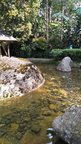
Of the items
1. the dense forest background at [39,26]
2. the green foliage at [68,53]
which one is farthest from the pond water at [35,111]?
the dense forest background at [39,26]

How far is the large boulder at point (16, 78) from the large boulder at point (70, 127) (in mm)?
3865

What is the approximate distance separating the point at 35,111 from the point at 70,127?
2550mm

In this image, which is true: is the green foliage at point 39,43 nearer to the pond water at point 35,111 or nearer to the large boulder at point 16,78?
the pond water at point 35,111

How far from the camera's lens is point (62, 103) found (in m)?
8.45

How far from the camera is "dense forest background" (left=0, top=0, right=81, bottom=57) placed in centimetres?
2056

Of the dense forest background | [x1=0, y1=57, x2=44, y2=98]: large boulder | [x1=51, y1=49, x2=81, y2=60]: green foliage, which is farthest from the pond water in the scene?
the dense forest background

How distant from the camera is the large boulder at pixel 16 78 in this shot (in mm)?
9297

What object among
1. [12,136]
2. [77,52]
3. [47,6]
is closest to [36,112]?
[12,136]

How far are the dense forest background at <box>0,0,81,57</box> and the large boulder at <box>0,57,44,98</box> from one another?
1017 cm

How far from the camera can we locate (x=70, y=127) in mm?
5254

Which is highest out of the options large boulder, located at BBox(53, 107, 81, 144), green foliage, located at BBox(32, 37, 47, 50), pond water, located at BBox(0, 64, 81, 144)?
large boulder, located at BBox(53, 107, 81, 144)

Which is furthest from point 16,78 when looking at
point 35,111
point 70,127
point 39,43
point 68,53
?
point 39,43

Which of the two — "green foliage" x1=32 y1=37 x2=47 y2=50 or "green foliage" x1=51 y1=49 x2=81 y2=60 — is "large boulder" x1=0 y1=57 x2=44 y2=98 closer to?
"green foliage" x1=51 y1=49 x2=81 y2=60

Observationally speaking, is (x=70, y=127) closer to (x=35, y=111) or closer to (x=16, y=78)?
(x=35, y=111)
